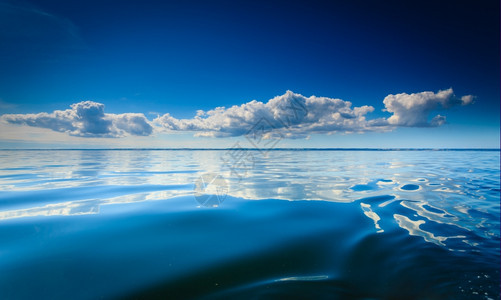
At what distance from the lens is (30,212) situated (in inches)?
314

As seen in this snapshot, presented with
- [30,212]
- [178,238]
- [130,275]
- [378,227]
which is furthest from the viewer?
[30,212]

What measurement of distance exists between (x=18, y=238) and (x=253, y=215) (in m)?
6.36

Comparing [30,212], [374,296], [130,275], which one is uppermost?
[374,296]

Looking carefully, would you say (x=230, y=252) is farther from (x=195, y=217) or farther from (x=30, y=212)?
(x=30, y=212)

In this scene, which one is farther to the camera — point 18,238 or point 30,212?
point 30,212

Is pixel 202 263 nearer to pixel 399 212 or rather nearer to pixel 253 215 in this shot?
pixel 253 215

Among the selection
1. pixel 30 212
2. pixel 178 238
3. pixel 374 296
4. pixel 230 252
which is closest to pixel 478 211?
pixel 374 296

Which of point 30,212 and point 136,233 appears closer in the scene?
point 136,233

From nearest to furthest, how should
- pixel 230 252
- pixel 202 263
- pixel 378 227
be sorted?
pixel 202 263 → pixel 230 252 → pixel 378 227

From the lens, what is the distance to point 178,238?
5.72 meters

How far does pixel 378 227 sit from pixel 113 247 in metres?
6.92

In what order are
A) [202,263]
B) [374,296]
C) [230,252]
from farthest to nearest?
[230,252] < [202,263] < [374,296]

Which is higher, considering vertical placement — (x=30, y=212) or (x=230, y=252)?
(x=230, y=252)

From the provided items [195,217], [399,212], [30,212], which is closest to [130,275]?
[195,217]
